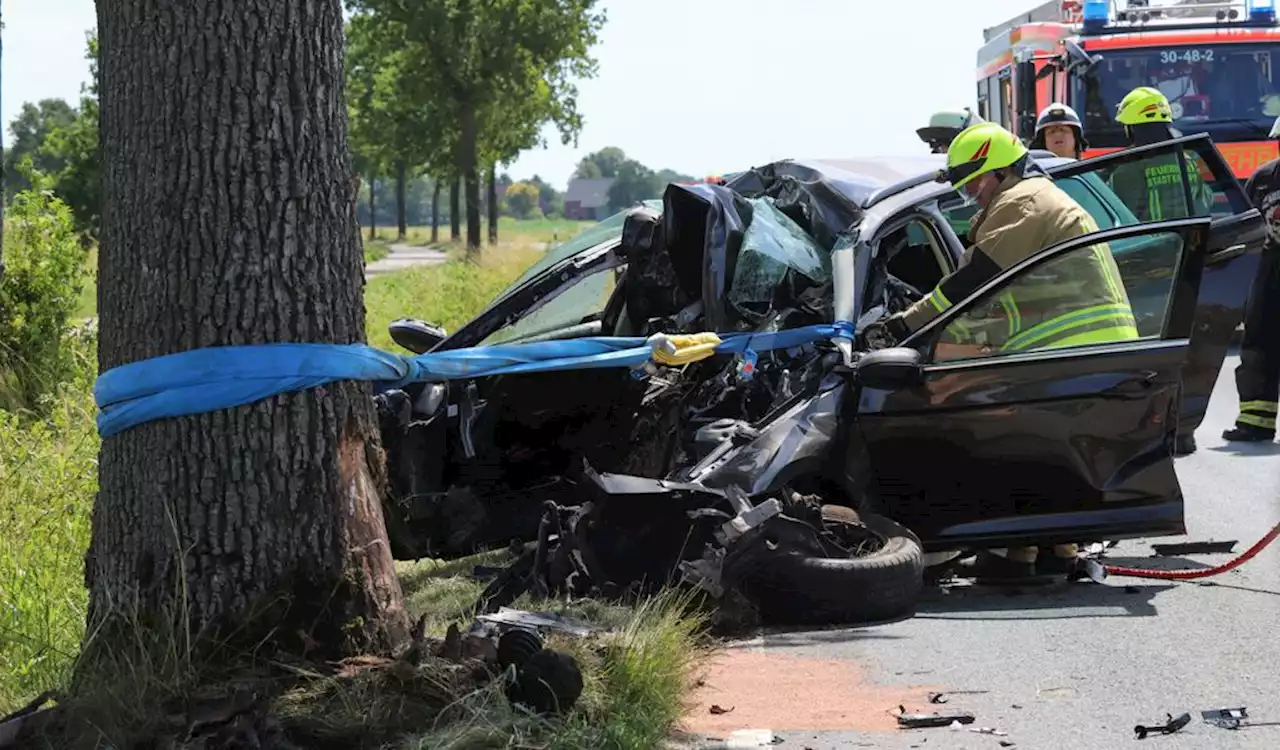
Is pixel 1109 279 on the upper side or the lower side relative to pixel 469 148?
lower

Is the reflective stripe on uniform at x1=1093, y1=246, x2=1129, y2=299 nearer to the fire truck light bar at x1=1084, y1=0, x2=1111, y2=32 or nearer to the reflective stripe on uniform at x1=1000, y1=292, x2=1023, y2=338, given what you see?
the reflective stripe on uniform at x1=1000, y1=292, x2=1023, y2=338

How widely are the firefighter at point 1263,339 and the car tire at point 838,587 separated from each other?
486cm

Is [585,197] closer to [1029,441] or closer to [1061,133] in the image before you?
[1061,133]

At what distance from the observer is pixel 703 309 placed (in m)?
7.12

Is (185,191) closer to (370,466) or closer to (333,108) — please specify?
(333,108)

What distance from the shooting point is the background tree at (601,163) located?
188625 mm

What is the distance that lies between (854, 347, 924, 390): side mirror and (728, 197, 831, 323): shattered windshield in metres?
0.82

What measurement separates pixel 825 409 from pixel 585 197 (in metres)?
158

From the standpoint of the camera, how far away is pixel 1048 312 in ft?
21.1

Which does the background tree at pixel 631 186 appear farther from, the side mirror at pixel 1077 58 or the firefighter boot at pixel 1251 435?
the firefighter boot at pixel 1251 435

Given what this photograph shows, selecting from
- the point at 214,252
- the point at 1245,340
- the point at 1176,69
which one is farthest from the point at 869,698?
the point at 1176,69

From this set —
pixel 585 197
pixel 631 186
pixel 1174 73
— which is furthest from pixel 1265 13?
pixel 585 197

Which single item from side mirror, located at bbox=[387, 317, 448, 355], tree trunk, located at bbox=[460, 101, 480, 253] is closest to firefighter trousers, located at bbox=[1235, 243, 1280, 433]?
side mirror, located at bbox=[387, 317, 448, 355]

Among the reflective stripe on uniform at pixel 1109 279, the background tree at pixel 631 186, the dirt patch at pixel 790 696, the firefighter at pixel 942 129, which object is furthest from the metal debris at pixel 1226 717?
the background tree at pixel 631 186
